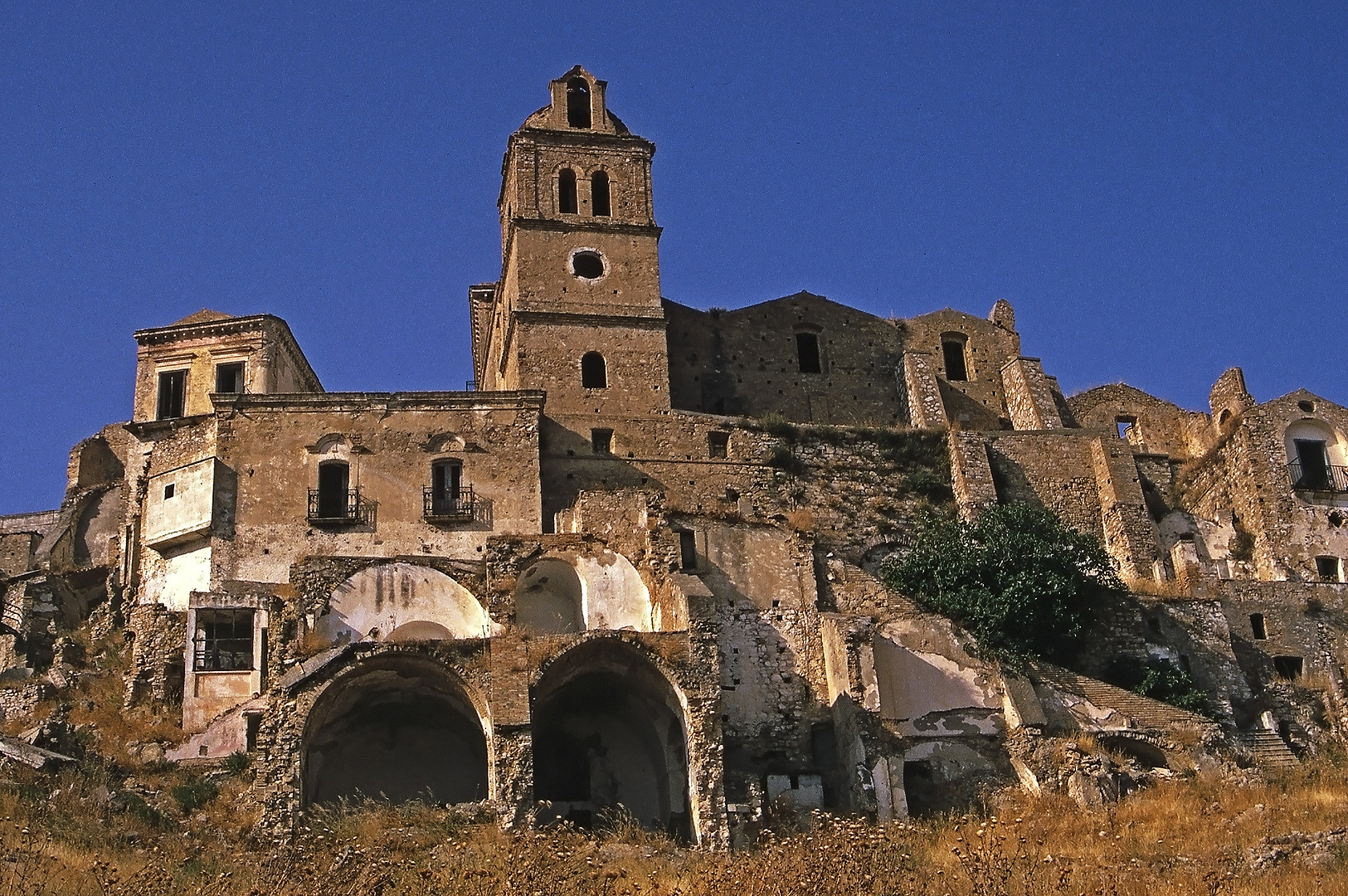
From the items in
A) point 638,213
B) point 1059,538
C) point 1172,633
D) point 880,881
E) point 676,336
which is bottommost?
point 880,881

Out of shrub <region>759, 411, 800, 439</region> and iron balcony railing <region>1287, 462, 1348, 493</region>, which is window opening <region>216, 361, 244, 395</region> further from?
iron balcony railing <region>1287, 462, 1348, 493</region>

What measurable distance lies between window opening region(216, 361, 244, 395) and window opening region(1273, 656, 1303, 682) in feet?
90.7

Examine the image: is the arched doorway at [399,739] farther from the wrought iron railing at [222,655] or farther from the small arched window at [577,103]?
the small arched window at [577,103]

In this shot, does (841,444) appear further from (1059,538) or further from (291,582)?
(291,582)

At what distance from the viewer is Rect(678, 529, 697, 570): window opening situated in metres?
33.9

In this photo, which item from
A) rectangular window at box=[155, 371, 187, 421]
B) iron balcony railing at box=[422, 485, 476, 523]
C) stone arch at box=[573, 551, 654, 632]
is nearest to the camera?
stone arch at box=[573, 551, 654, 632]

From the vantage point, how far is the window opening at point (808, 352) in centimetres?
4847

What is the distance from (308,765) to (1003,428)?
26.8 meters

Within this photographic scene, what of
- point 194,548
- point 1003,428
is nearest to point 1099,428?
point 1003,428

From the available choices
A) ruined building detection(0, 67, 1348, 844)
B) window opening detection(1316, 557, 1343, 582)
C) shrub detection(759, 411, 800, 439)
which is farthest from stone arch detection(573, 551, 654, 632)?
window opening detection(1316, 557, 1343, 582)

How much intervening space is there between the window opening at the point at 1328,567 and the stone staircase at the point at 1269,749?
27.9 ft

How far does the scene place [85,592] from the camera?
4109 cm

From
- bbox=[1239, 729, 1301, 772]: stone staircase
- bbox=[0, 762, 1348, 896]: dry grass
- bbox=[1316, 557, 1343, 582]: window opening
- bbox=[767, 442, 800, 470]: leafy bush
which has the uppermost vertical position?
bbox=[767, 442, 800, 470]: leafy bush

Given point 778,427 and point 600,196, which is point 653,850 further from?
point 600,196
